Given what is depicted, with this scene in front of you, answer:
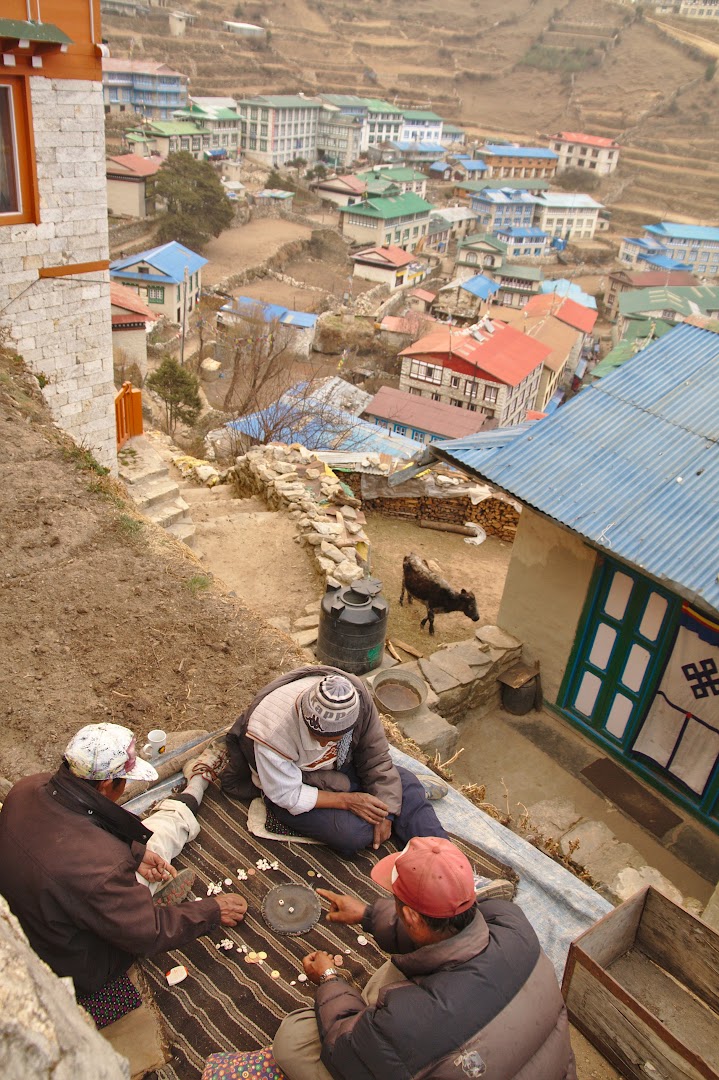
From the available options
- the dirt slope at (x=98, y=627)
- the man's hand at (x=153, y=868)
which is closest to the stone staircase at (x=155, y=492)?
the dirt slope at (x=98, y=627)

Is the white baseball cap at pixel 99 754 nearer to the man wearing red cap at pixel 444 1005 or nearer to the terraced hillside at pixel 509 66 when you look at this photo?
the man wearing red cap at pixel 444 1005

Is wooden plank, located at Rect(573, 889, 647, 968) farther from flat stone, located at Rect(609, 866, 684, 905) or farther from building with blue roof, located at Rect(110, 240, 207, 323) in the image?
building with blue roof, located at Rect(110, 240, 207, 323)

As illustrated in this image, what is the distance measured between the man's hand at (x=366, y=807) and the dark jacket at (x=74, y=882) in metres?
1.15

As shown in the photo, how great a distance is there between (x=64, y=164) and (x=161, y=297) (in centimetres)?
2863

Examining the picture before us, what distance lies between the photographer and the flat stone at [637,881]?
4.89 m

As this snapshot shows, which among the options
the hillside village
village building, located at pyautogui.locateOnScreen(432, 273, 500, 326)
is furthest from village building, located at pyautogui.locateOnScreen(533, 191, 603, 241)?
the hillside village

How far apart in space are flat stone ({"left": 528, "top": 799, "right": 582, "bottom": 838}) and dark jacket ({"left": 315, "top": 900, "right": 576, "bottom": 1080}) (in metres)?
3.49

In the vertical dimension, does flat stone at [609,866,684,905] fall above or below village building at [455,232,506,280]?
above

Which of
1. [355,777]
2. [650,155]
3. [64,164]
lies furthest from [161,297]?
[650,155]

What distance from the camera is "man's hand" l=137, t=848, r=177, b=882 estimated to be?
3.35m

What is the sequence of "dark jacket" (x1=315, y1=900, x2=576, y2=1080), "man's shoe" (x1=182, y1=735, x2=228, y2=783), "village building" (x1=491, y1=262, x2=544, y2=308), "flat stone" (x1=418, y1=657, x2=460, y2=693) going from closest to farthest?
"dark jacket" (x1=315, y1=900, x2=576, y2=1080) → "man's shoe" (x1=182, y1=735, x2=228, y2=783) → "flat stone" (x1=418, y1=657, x2=460, y2=693) → "village building" (x1=491, y1=262, x2=544, y2=308)

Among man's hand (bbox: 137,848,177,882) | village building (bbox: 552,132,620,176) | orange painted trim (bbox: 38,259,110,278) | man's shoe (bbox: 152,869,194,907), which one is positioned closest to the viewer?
man's hand (bbox: 137,848,177,882)

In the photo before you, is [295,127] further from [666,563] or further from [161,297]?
[666,563]

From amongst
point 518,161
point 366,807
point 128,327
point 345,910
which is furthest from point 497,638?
point 518,161
